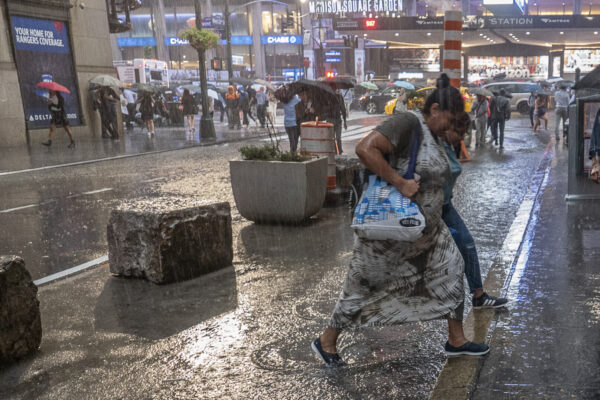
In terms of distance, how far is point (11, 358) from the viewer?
12.8ft

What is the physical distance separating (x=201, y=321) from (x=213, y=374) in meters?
0.91

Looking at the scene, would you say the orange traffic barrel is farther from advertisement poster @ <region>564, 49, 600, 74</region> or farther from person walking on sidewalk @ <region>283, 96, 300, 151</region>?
advertisement poster @ <region>564, 49, 600, 74</region>

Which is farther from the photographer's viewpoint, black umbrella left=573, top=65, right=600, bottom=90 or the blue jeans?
black umbrella left=573, top=65, right=600, bottom=90

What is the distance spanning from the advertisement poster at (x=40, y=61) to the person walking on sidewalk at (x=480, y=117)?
1497 cm

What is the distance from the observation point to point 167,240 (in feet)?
17.4

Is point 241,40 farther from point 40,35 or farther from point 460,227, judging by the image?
point 460,227

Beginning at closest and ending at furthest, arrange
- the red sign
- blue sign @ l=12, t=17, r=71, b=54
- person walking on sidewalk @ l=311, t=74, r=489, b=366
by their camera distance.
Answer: person walking on sidewalk @ l=311, t=74, r=489, b=366 < blue sign @ l=12, t=17, r=71, b=54 < the red sign

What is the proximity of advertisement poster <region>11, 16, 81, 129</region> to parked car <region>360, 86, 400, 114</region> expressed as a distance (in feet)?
67.4

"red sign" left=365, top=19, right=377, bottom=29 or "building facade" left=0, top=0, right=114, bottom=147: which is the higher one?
"red sign" left=365, top=19, right=377, bottom=29

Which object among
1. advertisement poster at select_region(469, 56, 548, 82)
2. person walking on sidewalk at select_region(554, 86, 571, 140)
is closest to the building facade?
person walking on sidewalk at select_region(554, 86, 571, 140)

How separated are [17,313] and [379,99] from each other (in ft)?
122

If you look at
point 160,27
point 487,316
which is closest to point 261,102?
point 487,316

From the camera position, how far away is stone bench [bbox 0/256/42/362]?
12.6 feet

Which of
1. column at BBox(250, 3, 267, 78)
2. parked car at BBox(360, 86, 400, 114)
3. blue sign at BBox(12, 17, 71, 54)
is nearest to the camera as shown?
blue sign at BBox(12, 17, 71, 54)
